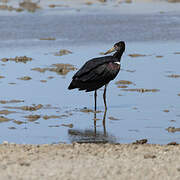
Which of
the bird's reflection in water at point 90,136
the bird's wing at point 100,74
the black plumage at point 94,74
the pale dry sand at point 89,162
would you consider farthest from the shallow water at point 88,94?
the pale dry sand at point 89,162

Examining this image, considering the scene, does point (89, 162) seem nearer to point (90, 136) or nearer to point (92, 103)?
point (90, 136)

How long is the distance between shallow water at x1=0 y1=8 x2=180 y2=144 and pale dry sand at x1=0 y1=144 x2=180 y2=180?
0.99m

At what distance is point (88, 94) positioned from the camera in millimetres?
12922

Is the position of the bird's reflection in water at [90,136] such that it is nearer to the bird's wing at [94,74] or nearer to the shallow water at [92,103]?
the shallow water at [92,103]

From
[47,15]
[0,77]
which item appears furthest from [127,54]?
[47,15]

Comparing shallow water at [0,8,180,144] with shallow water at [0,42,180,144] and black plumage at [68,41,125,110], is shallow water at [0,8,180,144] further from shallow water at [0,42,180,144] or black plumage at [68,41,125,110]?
black plumage at [68,41,125,110]

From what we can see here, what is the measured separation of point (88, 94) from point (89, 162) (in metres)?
5.09

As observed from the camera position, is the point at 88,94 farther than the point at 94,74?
Yes

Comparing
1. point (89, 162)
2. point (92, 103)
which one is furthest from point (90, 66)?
point (89, 162)

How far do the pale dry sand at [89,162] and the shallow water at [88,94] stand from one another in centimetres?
99

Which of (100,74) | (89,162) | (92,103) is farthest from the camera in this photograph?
(92,103)

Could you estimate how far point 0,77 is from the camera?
14.1 m

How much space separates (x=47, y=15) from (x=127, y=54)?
8.37 meters

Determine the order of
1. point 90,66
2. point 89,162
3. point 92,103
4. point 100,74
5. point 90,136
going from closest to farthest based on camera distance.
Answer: point 89,162
point 90,136
point 90,66
point 100,74
point 92,103
